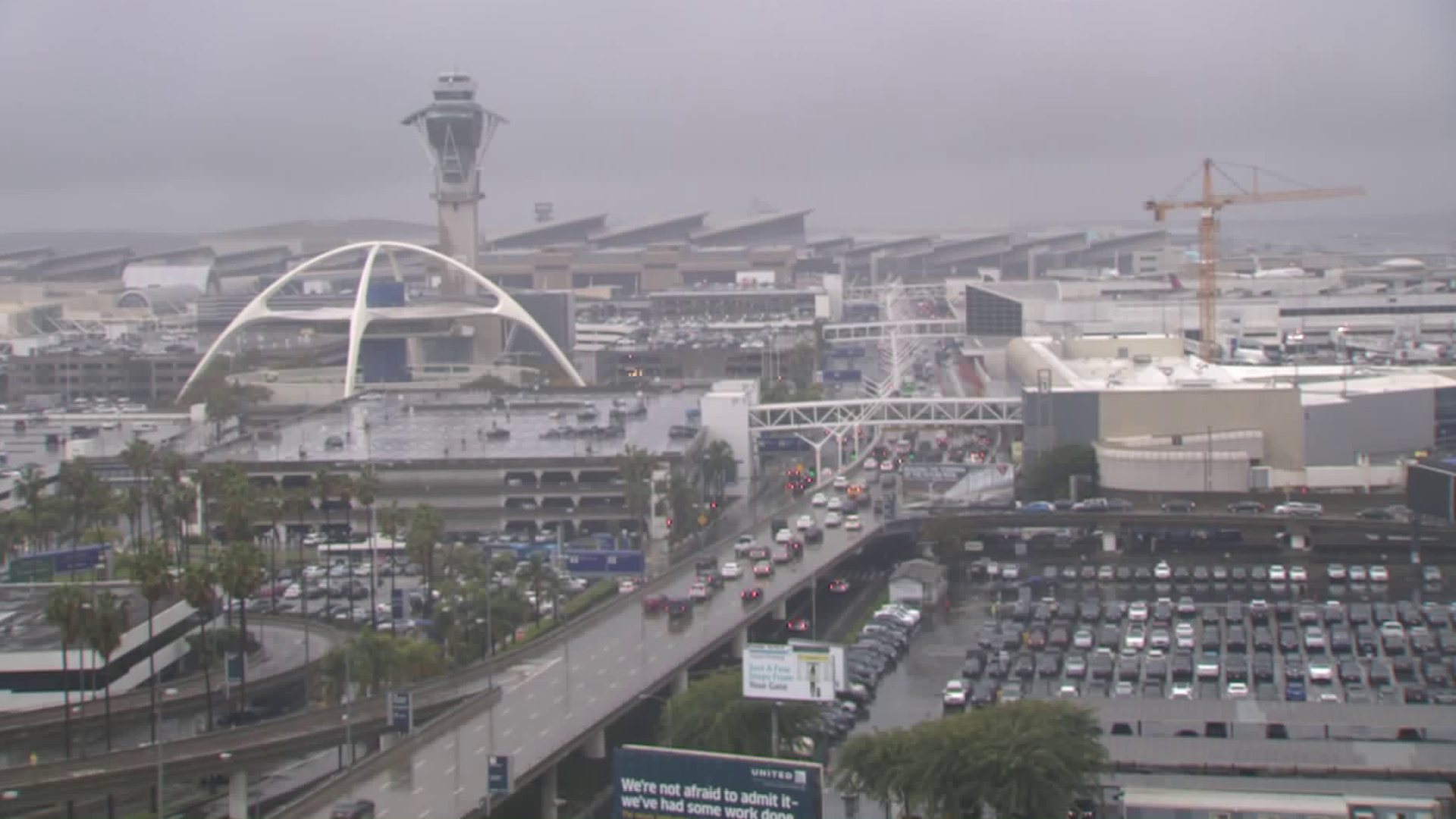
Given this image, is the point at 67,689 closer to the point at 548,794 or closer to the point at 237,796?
the point at 237,796

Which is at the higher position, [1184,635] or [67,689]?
[67,689]

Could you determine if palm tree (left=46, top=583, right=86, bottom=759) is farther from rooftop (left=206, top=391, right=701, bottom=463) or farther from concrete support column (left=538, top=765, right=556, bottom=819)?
rooftop (left=206, top=391, right=701, bottom=463)

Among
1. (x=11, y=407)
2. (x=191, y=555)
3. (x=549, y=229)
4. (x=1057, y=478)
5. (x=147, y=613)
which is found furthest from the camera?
(x=549, y=229)

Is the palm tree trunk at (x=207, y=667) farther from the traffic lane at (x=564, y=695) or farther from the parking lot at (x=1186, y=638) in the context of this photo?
the parking lot at (x=1186, y=638)

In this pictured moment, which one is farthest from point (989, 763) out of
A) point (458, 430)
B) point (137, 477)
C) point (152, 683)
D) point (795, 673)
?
point (458, 430)

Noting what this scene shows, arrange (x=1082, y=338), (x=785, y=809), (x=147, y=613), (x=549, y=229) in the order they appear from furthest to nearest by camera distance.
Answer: (x=549, y=229) < (x=1082, y=338) < (x=147, y=613) < (x=785, y=809)

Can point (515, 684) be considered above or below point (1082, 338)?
below

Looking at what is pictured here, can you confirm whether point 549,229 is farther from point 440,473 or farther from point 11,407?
point 440,473

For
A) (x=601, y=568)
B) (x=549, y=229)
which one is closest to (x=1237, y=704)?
(x=601, y=568)
